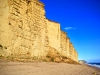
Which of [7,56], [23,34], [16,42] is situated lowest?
[7,56]

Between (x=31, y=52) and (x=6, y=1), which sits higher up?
(x=6, y=1)

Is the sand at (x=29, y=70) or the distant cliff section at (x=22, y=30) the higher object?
the distant cliff section at (x=22, y=30)

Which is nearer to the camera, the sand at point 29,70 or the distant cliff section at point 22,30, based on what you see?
the sand at point 29,70

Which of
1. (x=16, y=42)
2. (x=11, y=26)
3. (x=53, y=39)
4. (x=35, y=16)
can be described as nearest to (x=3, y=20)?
(x=11, y=26)

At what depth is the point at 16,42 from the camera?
10938 millimetres

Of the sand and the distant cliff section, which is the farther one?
the distant cliff section

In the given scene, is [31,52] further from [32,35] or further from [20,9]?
[20,9]

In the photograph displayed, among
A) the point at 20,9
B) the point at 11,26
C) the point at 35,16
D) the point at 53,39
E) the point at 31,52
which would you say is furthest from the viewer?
the point at 53,39

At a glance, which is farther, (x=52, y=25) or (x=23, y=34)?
(x=52, y=25)

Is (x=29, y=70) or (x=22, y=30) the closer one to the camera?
(x=29, y=70)

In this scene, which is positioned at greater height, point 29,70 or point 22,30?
point 22,30

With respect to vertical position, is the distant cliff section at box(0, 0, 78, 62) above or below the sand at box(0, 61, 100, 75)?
above

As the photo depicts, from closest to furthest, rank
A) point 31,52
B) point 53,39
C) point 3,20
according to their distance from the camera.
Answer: point 3,20, point 31,52, point 53,39

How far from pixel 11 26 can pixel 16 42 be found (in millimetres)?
1398
